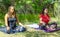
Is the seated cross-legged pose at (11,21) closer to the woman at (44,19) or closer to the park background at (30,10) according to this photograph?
the park background at (30,10)

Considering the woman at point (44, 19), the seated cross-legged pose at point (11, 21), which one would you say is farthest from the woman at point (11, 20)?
the woman at point (44, 19)

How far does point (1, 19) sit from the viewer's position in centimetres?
297

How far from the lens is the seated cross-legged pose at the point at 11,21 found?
298 cm

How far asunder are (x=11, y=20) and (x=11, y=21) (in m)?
0.01

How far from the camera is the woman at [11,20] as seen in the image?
117 inches

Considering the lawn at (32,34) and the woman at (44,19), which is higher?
the woman at (44,19)

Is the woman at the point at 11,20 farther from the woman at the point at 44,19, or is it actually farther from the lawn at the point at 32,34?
the woman at the point at 44,19

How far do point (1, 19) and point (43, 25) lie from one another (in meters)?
0.59

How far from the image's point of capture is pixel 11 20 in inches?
119

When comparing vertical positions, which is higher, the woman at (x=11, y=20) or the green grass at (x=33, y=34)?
the woman at (x=11, y=20)

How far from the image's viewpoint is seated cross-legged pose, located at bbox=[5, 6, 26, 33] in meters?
2.98

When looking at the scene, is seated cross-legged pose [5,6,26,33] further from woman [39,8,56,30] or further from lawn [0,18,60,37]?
woman [39,8,56,30]

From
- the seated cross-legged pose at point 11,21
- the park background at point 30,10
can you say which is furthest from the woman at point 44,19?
the seated cross-legged pose at point 11,21

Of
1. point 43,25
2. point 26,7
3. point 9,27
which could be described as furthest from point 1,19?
point 43,25
